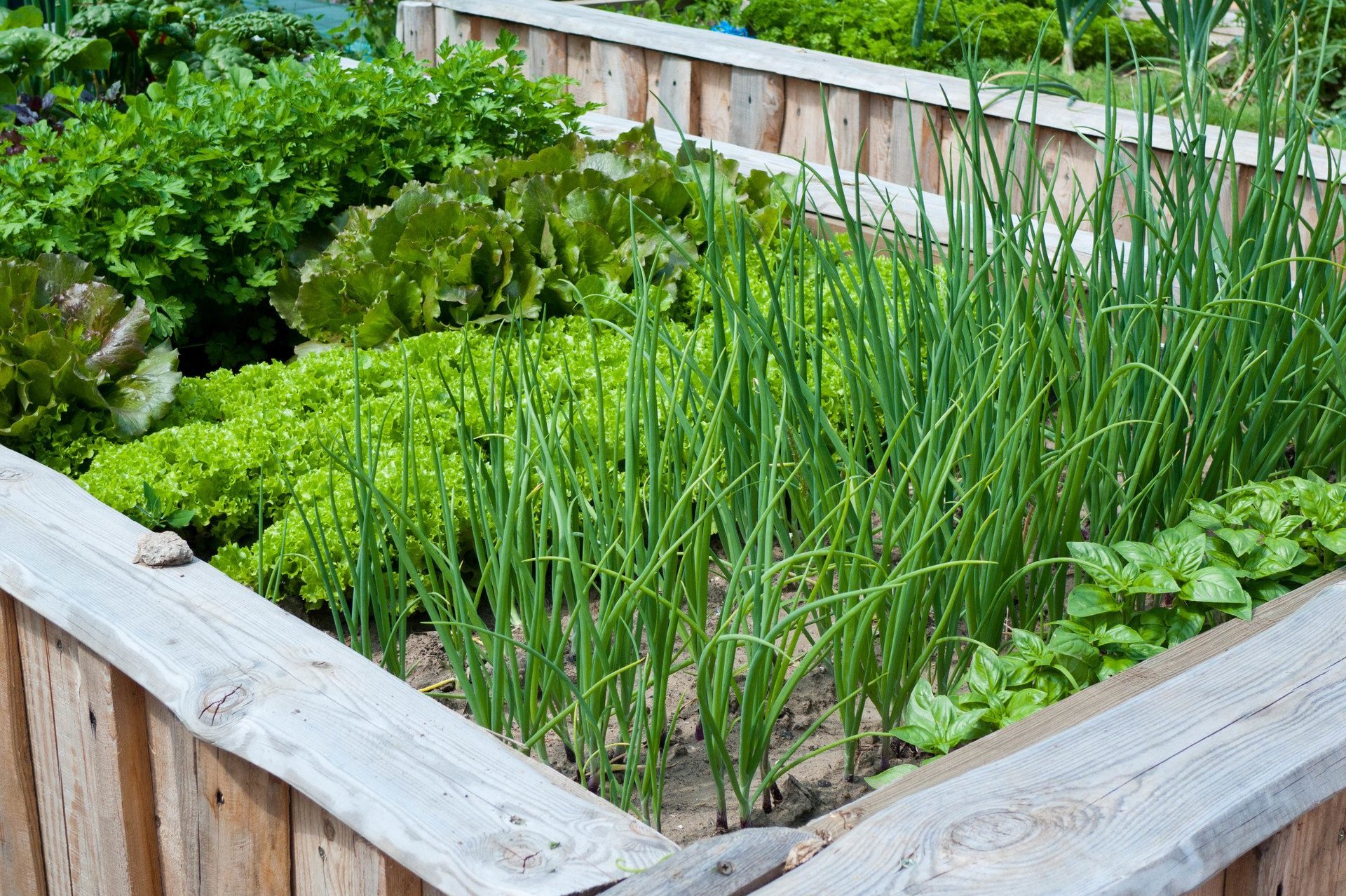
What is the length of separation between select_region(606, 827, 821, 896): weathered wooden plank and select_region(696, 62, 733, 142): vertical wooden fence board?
4.21m

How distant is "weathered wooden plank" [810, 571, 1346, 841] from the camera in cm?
121

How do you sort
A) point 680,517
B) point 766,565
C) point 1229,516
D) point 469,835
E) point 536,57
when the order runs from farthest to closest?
1. point 536,57
2. point 1229,516
3. point 680,517
4. point 766,565
5. point 469,835

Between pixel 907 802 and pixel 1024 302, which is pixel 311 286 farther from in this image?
pixel 907 802

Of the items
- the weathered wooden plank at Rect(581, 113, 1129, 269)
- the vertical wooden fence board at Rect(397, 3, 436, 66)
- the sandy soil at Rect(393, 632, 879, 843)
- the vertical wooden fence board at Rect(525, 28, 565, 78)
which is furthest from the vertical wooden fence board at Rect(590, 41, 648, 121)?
the sandy soil at Rect(393, 632, 879, 843)

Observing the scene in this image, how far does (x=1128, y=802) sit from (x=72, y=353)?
2.18m

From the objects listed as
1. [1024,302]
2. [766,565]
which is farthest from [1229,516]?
[766,565]

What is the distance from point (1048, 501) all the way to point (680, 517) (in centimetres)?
51

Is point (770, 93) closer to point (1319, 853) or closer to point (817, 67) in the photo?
point (817, 67)

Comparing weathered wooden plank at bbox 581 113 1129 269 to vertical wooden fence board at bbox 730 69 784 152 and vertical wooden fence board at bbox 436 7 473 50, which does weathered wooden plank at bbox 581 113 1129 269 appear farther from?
vertical wooden fence board at bbox 436 7 473 50

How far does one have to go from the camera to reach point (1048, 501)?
174cm

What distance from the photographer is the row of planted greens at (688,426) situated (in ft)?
5.10

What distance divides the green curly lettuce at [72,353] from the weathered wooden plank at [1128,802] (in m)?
1.99

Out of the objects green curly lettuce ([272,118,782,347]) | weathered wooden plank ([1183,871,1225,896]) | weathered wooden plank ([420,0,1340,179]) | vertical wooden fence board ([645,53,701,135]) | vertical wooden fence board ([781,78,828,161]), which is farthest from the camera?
vertical wooden fence board ([645,53,701,135])

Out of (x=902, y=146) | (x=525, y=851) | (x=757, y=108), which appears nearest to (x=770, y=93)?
(x=757, y=108)
